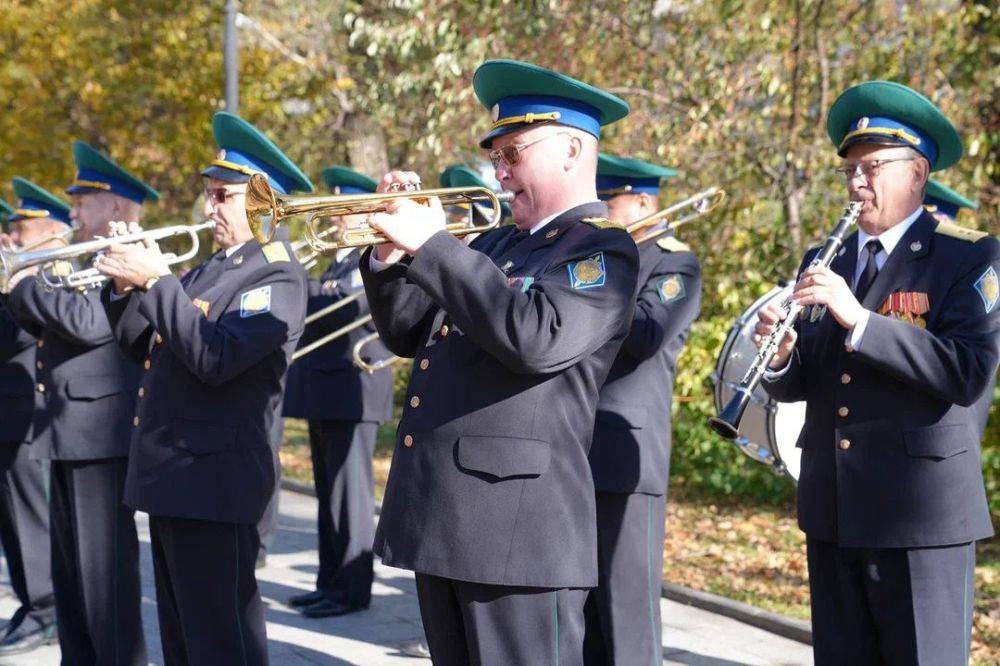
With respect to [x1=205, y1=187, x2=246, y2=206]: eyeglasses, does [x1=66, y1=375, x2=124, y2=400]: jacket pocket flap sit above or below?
below

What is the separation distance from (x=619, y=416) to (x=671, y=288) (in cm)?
52

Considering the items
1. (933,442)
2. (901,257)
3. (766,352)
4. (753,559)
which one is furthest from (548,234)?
(753,559)

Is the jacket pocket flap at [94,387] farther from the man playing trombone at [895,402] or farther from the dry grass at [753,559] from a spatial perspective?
the dry grass at [753,559]

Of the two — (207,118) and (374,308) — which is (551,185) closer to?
(374,308)

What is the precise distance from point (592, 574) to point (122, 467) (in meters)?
2.60

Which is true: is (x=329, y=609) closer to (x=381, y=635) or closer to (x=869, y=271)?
(x=381, y=635)

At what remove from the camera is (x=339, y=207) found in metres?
3.06

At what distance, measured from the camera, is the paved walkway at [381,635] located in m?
5.52

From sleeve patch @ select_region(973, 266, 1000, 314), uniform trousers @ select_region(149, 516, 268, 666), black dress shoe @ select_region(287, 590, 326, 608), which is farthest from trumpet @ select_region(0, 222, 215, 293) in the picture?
sleeve patch @ select_region(973, 266, 1000, 314)

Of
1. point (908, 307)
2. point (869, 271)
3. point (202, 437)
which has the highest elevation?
point (869, 271)

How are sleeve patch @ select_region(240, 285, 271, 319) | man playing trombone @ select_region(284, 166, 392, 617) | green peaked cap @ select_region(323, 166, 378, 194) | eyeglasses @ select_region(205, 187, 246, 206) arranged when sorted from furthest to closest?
green peaked cap @ select_region(323, 166, 378, 194), man playing trombone @ select_region(284, 166, 392, 617), eyeglasses @ select_region(205, 187, 246, 206), sleeve patch @ select_region(240, 285, 271, 319)

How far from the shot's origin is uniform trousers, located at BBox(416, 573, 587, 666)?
2932 millimetres

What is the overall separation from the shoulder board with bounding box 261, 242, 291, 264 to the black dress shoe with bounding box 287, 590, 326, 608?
267cm

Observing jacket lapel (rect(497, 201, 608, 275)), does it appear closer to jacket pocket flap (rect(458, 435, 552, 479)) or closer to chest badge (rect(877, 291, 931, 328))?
jacket pocket flap (rect(458, 435, 552, 479))
